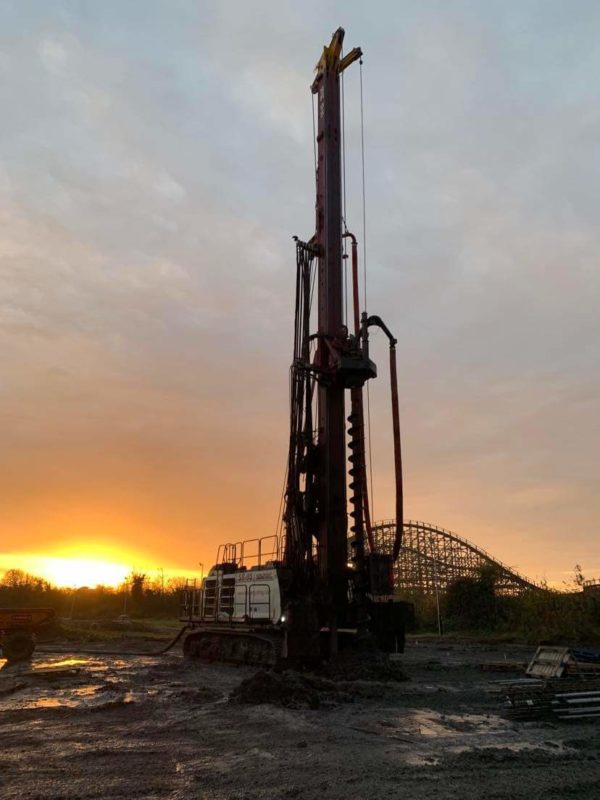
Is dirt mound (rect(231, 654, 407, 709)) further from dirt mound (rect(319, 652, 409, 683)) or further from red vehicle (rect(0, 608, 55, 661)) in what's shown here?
red vehicle (rect(0, 608, 55, 661))

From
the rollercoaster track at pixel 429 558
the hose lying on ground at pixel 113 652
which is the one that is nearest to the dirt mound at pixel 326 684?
the hose lying on ground at pixel 113 652

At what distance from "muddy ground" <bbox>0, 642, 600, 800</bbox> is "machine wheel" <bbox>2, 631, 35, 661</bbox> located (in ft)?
24.2

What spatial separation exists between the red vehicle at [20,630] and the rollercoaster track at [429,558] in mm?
26788

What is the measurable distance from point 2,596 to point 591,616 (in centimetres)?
4844

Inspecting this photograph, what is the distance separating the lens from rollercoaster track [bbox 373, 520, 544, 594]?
45513mm

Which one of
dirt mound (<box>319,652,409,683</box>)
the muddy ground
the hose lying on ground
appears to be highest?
dirt mound (<box>319,652,409,683</box>)

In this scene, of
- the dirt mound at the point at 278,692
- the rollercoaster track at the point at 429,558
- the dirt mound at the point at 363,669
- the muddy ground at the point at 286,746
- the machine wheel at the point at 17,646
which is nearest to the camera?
the muddy ground at the point at 286,746

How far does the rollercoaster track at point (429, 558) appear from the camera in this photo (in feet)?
149

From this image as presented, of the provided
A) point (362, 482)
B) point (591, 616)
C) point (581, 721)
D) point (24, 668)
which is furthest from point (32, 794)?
point (591, 616)

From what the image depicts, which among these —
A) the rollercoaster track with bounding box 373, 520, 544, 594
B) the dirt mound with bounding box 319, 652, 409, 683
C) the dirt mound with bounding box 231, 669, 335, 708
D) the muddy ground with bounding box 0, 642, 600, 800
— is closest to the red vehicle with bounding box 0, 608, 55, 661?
the muddy ground with bounding box 0, 642, 600, 800

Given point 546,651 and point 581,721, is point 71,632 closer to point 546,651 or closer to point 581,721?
point 546,651

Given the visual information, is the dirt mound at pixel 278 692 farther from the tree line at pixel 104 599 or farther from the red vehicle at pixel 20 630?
the tree line at pixel 104 599

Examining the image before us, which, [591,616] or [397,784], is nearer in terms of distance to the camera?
[397,784]

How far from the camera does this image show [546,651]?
14508mm
